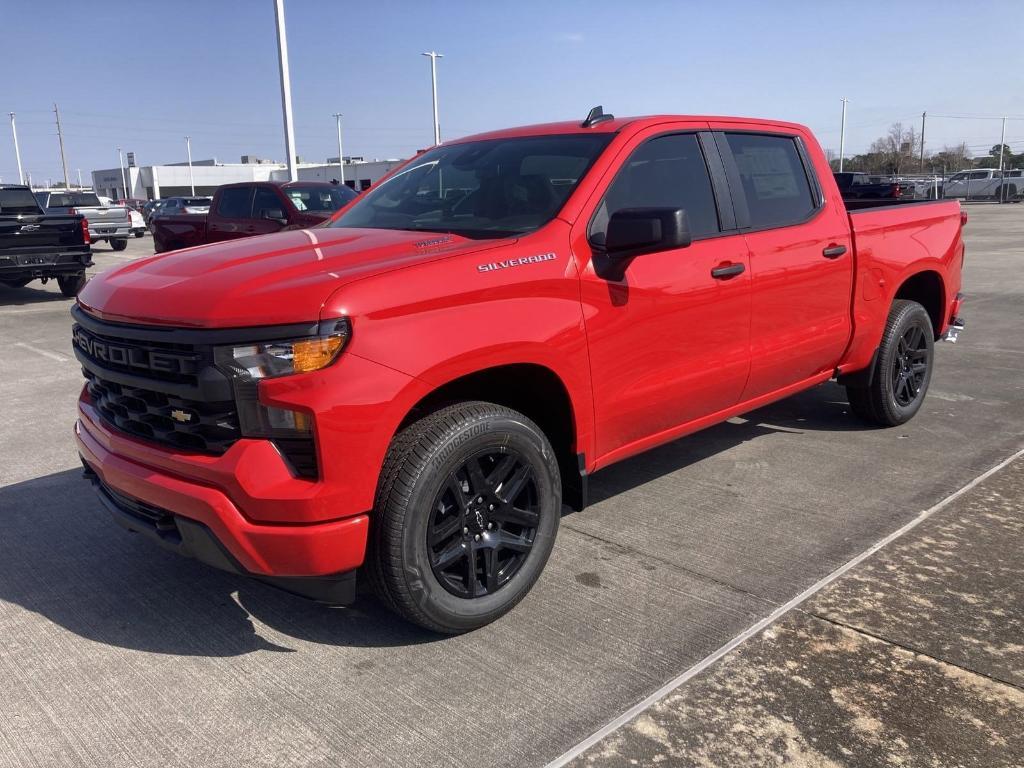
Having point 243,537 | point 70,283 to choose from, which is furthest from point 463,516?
point 70,283

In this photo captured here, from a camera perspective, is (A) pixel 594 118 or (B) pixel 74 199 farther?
(B) pixel 74 199

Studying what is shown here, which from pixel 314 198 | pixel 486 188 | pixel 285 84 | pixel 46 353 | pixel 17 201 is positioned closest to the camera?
pixel 486 188

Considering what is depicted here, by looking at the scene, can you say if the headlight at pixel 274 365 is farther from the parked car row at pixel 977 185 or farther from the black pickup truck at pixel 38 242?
the parked car row at pixel 977 185

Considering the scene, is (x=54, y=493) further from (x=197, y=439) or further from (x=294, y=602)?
(x=197, y=439)

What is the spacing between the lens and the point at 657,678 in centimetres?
290

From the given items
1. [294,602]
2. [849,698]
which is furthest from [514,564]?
[849,698]

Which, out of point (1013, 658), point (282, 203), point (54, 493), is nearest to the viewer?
point (1013, 658)

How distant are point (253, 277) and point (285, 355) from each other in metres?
0.41

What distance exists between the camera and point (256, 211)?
13297mm

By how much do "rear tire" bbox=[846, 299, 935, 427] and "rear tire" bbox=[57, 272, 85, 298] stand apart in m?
12.2

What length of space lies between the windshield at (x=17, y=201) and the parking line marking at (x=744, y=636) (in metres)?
13.3

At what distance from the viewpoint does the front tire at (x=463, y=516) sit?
9.56 feet

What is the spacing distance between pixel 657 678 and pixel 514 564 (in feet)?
2.34

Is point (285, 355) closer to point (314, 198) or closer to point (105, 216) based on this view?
point (314, 198)
